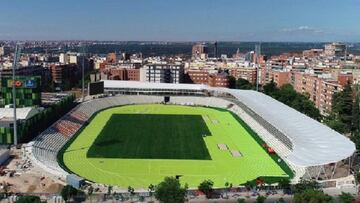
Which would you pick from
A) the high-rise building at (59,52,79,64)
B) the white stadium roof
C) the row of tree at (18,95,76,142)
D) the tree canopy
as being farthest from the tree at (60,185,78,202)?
the high-rise building at (59,52,79,64)

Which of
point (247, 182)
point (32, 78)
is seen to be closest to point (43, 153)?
point (32, 78)

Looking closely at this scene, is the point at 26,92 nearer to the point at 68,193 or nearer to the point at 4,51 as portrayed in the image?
the point at 68,193

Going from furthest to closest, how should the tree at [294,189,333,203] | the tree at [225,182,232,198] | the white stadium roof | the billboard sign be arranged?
1. the billboard sign
2. the white stadium roof
3. the tree at [225,182,232,198]
4. the tree at [294,189,333,203]

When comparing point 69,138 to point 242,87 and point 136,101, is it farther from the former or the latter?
point 242,87

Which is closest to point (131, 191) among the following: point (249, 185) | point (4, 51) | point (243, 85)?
point (249, 185)

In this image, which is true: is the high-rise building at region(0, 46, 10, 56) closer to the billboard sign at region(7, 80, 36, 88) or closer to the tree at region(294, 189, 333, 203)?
the billboard sign at region(7, 80, 36, 88)
